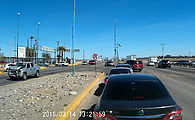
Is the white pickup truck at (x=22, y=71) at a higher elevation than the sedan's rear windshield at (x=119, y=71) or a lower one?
lower

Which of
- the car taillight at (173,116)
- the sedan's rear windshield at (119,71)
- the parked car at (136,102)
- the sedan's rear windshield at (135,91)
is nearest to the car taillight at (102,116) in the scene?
the parked car at (136,102)

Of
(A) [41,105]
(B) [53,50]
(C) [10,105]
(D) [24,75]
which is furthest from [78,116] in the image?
(B) [53,50]

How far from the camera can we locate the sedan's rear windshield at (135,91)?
11.5ft

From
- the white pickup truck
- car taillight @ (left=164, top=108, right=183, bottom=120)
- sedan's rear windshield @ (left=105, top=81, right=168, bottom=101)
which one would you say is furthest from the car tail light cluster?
the white pickup truck

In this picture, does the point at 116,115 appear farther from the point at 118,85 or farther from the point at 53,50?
the point at 53,50

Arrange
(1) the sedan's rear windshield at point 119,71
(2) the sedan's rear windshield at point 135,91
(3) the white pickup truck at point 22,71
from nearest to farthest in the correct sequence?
1. (2) the sedan's rear windshield at point 135,91
2. (1) the sedan's rear windshield at point 119,71
3. (3) the white pickup truck at point 22,71

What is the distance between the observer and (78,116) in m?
5.39

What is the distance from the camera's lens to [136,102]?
3.25 meters

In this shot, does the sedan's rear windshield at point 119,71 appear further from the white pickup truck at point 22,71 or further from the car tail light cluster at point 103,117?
the white pickup truck at point 22,71

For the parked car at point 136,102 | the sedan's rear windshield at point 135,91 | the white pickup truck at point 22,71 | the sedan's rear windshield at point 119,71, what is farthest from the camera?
the white pickup truck at point 22,71

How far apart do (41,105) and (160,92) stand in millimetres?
4364

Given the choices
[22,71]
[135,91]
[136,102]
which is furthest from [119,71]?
[22,71]

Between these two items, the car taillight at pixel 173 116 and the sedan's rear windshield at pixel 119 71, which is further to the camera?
the sedan's rear windshield at pixel 119 71

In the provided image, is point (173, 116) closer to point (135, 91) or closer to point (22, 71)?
point (135, 91)
